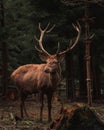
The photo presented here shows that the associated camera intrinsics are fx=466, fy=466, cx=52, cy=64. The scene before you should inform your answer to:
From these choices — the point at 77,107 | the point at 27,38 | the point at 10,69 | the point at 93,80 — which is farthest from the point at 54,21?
the point at 77,107

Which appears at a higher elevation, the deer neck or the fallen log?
the deer neck

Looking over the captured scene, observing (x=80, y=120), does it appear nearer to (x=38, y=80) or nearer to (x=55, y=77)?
(x=55, y=77)

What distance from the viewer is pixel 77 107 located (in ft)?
32.5

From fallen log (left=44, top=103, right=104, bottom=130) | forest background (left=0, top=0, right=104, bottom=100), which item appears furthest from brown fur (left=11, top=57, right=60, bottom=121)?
forest background (left=0, top=0, right=104, bottom=100)

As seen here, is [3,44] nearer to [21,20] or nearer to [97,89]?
[21,20]

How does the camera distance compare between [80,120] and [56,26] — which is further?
[56,26]

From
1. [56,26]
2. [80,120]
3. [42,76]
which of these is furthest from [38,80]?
[56,26]

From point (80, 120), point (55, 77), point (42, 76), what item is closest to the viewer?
point (80, 120)

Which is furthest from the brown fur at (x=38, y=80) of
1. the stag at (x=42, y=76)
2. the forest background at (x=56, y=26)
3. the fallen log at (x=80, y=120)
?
the forest background at (x=56, y=26)

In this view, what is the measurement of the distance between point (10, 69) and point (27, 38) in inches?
288

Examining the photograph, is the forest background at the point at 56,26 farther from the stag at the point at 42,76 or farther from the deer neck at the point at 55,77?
the deer neck at the point at 55,77

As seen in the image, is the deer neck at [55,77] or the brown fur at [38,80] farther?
the brown fur at [38,80]

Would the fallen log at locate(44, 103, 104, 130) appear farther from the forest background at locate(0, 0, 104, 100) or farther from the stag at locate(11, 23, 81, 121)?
the forest background at locate(0, 0, 104, 100)

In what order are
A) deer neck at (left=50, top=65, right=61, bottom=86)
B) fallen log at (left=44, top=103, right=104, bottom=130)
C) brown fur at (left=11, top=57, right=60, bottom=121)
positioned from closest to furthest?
fallen log at (left=44, top=103, right=104, bottom=130), deer neck at (left=50, top=65, right=61, bottom=86), brown fur at (left=11, top=57, right=60, bottom=121)
